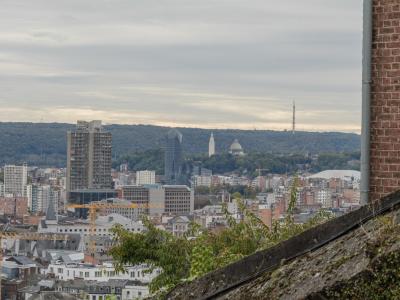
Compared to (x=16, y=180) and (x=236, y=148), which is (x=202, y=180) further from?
(x=16, y=180)

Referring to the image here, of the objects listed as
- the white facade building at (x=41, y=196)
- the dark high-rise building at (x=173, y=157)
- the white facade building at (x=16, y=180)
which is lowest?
the white facade building at (x=41, y=196)

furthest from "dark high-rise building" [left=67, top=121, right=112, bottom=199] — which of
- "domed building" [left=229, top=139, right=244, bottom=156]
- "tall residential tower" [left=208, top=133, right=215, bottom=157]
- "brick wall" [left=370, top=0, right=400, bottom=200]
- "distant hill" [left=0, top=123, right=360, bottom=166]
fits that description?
"brick wall" [left=370, top=0, right=400, bottom=200]

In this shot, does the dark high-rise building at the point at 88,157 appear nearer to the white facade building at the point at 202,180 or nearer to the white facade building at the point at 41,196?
the white facade building at the point at 41,196

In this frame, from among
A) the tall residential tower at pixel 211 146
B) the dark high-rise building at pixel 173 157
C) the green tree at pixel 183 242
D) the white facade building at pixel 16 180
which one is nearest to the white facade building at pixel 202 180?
the tall residential tower at pixel 211 146

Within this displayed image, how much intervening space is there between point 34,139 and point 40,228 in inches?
440

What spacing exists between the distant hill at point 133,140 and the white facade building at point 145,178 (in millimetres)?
4680

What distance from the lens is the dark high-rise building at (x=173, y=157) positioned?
4936 inches

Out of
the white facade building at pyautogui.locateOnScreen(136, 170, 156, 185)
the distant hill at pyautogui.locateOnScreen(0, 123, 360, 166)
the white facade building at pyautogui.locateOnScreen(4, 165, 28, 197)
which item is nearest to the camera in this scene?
the distant hill at pyautogui.locateOnScreen(0, 123, 360, 166)

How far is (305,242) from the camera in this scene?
3.89 meters

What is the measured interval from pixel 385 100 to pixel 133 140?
119m

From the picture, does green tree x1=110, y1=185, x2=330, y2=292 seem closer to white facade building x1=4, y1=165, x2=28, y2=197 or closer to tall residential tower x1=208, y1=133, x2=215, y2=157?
tall residential tower x1=208, y1=133, x2=215, y2=157

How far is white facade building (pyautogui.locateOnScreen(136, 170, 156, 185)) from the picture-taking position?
446ft

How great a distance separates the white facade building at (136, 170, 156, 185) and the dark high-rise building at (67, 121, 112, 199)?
324 centimetres

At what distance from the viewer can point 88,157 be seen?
13438 centimetres
